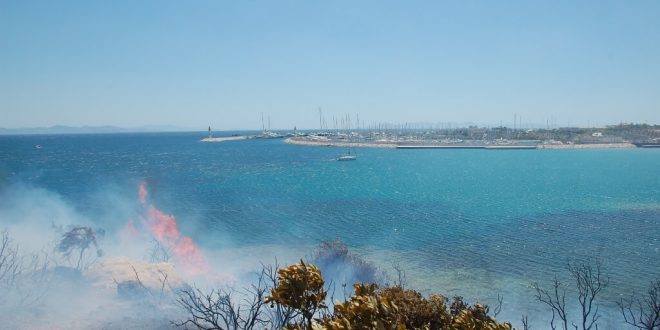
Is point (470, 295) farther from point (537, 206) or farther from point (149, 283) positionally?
point (537, 206)

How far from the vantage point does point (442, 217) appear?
4616 cm

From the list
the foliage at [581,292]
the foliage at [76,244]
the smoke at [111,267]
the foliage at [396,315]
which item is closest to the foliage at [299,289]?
the foliage at [396,315]

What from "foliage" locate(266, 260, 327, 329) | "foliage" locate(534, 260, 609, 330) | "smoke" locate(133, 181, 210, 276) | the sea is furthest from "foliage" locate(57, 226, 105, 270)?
"foliage" locate(534, 260, 609, 330)

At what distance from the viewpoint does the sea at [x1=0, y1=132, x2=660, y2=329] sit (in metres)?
28.9

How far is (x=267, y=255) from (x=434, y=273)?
12.5 metres

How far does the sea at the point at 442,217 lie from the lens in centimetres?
2886

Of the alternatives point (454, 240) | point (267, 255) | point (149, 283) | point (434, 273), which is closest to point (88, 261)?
point (149, 283)

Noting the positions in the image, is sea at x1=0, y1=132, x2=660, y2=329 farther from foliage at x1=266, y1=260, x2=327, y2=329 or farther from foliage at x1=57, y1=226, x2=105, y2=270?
foliage at x1=266, y1=260, x2=327, y2=329

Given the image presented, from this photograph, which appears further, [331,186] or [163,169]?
[163,169]

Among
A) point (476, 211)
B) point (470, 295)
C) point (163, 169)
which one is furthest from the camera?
point (163, 169)

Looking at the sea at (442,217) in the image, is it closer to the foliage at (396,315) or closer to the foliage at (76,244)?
the foliage at (76,244)

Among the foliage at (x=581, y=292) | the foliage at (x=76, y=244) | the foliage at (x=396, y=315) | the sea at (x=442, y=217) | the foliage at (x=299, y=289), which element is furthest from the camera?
the foliage at (x=76, y=244)

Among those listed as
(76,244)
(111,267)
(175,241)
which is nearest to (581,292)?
(111,267)

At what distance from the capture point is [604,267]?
29.9 metres
